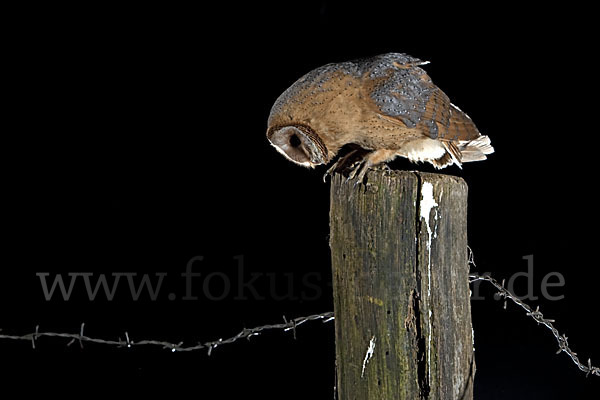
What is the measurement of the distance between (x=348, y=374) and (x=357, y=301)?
190mm

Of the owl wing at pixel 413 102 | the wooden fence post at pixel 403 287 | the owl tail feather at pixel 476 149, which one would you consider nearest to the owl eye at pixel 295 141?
the owl wing at pixel 413 102

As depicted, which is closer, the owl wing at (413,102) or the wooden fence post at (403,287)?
the wooden fence post at (403,287)

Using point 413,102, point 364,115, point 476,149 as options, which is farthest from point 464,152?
point 364,115

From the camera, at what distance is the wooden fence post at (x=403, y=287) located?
1276mm

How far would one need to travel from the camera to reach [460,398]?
1329mm

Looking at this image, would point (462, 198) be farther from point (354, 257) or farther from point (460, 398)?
point (460, 398)

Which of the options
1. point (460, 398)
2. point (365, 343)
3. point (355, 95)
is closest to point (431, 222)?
point (365, 343)

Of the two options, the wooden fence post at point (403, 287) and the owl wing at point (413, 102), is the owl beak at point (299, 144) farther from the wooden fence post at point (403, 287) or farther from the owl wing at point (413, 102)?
the wooden fence post at point (403, 287)

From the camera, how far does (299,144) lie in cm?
176

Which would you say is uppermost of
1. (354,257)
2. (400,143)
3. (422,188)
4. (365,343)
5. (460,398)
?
(400,143)

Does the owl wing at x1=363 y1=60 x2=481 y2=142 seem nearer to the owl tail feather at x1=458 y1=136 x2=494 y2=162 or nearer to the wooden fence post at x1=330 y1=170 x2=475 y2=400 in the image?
the owl tail feather at x1=458 y1=136 x2=494 y2=162

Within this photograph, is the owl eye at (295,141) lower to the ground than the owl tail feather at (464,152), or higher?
lower

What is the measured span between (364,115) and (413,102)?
0.57 feet

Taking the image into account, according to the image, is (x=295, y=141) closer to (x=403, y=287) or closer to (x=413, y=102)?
(x=413, y=102)
